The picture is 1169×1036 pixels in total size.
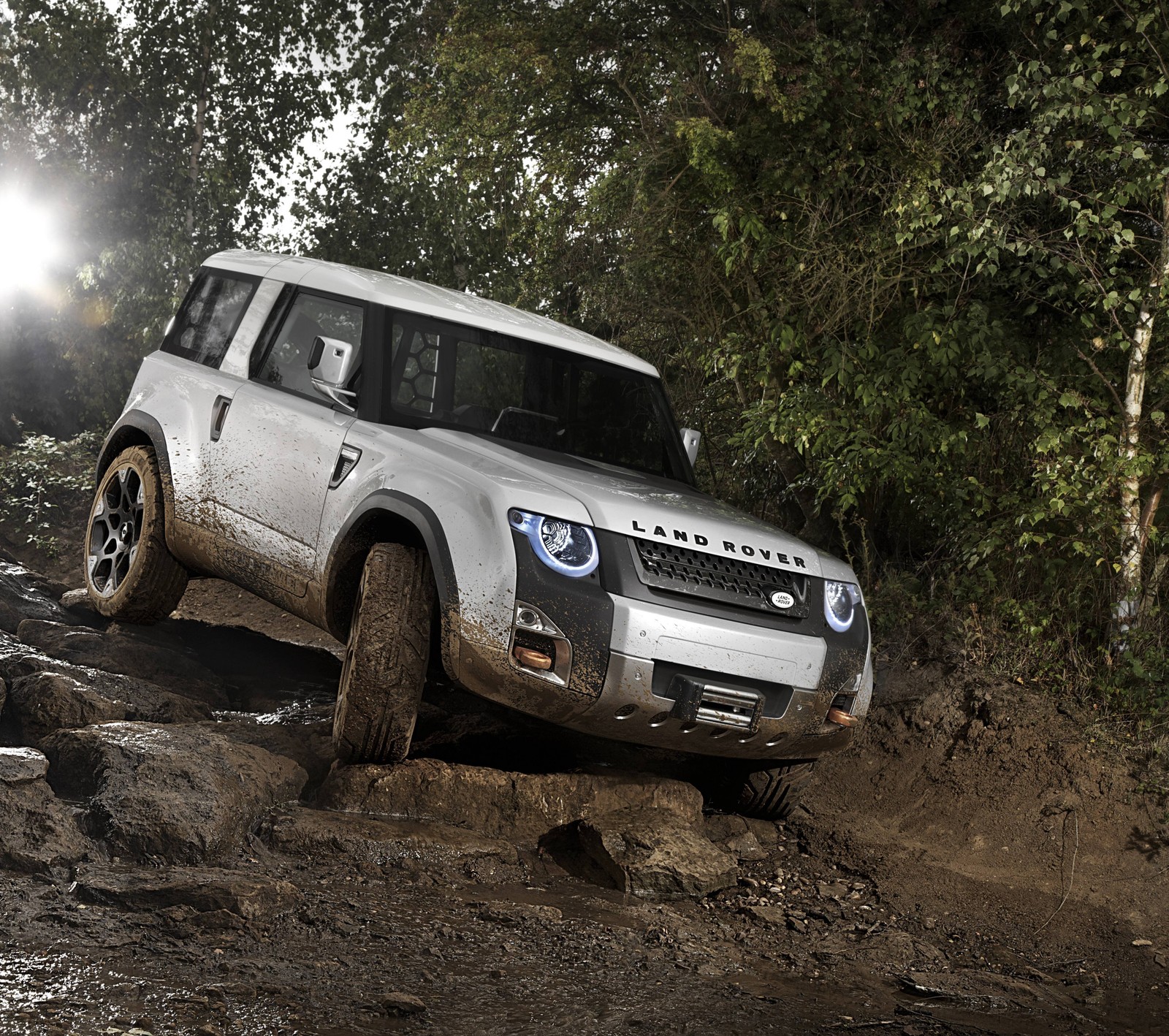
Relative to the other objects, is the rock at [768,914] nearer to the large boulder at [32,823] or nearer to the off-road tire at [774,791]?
the off-road tire at [774,791]

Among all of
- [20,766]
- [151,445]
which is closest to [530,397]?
[151,445]

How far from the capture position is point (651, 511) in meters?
4.63

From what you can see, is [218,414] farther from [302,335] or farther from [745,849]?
[745,849]

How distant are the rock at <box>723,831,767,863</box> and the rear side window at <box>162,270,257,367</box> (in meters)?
3.47

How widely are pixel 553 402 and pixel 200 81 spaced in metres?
20.1

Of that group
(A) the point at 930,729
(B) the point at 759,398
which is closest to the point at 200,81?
(B) the point at 759,398

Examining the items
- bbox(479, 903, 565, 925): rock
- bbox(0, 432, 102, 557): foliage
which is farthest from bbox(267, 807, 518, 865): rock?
bbox(0, 432, 102, 557): foliage

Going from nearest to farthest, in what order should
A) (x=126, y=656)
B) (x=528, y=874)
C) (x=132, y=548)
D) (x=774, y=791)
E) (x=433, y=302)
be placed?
1. (x=528, y=874)
2. (x=774, y=791)
3. (x=433, y=302)
4. (x=126, y=656)
5. (x=132, y=548)

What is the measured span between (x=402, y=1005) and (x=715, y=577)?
1.99m

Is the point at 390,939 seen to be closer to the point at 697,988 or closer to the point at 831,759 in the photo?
the point at 697,988

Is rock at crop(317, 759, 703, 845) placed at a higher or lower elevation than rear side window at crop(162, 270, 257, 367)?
lower

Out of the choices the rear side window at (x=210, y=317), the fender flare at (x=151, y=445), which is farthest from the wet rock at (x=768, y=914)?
the rear side window at (x=210, y=317)

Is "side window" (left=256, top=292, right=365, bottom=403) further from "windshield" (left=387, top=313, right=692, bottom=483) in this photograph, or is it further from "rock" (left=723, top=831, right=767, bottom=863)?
"rock" (left=723, top=831, right=767, bottom=863)

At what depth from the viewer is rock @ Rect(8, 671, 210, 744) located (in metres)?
5.12
